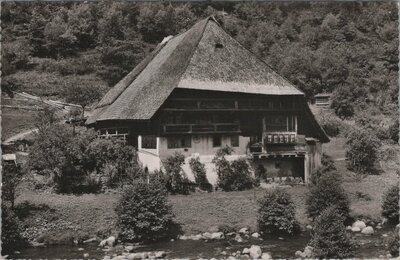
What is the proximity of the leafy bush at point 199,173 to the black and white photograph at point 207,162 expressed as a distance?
2.7 inches

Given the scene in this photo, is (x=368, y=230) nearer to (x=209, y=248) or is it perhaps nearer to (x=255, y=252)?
(x=255, y=252)

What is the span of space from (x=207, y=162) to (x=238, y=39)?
147 feet

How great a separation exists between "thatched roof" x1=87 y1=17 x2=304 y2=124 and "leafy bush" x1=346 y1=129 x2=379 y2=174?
568 cm

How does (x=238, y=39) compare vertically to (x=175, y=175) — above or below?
above

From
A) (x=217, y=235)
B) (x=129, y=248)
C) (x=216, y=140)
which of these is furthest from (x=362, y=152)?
(x=129, y=248)

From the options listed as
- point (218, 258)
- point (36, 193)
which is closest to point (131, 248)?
point (218, 258)

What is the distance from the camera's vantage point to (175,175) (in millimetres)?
28797

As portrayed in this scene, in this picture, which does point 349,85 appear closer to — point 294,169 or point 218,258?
point 294,169

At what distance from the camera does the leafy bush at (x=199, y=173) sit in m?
30.1

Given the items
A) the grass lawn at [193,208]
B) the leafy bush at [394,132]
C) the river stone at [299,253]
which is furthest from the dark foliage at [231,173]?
the leafy bush at [394,132]

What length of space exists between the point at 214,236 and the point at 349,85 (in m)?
36.1

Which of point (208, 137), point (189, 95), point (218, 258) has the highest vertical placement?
point (189, 95)

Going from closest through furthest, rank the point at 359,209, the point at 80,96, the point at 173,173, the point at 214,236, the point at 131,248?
1. the point at 131,248
2. the point at 214,236
3. the point at 359,209
4. the point at 173,173
5. the point at 80,96

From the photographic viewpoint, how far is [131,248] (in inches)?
813
